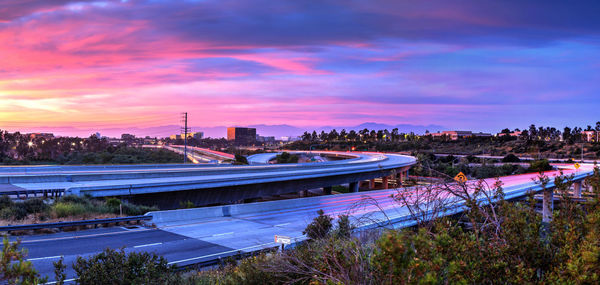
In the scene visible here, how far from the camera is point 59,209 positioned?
72.9 feet

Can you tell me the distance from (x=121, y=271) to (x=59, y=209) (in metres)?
16.5

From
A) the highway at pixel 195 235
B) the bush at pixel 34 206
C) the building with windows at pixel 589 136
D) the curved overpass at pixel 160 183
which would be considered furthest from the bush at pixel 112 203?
the building with windows at pixel 589 136

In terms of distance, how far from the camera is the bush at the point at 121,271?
7.98 metres

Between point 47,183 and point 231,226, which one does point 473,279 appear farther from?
point 47,183

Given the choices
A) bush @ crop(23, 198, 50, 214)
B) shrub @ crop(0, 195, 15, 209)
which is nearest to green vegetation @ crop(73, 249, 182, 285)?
bush @ crop(23, 198, 50, 214)

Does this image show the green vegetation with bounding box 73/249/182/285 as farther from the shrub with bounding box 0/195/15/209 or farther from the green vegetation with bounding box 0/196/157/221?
the shrub with bounding box 0/195/15/209

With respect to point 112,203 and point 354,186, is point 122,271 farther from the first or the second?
point 354,186

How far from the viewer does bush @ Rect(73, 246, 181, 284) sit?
7.98 meters

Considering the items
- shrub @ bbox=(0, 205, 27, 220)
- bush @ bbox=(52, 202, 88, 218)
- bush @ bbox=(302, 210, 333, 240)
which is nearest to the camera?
bush @ bbox=(302, 210, 333, 240)

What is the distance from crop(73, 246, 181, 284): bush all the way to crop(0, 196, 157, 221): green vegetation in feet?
51.3

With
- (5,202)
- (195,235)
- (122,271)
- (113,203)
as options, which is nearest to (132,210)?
(113,203)

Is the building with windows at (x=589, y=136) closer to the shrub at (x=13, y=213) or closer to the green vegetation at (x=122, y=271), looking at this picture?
the shrub at (x=13, y=213)

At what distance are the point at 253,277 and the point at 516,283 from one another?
16.4 ft

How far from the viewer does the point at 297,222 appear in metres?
25.5
